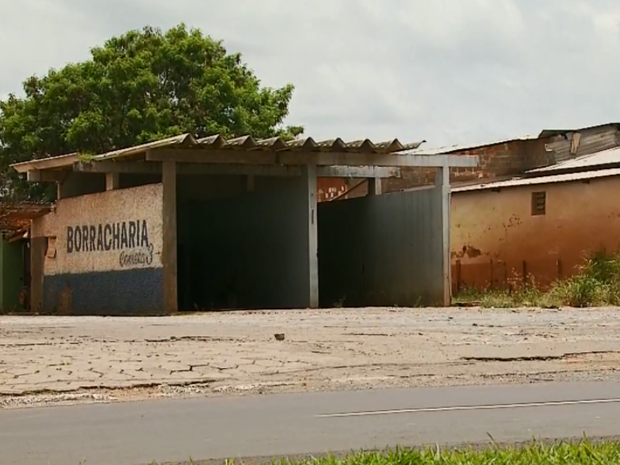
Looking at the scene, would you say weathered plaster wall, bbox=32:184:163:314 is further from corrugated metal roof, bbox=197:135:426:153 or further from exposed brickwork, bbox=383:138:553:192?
exposed brickwork, bbox=383:138:553:192

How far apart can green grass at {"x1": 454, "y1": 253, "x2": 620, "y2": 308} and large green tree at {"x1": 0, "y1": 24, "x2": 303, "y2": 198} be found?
18260mm

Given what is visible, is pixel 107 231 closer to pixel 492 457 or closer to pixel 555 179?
pixel 555 179

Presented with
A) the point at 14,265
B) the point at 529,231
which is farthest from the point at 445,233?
the point at 14,265

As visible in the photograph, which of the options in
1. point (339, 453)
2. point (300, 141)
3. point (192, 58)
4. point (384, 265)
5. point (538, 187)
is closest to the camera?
point (339, 453)

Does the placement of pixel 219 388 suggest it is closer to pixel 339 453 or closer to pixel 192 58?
pixel 339 453

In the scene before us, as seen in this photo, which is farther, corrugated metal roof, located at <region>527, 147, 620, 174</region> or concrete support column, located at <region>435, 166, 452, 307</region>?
corrugated metal roof, located at <region>527, 147, 620, 174</region>

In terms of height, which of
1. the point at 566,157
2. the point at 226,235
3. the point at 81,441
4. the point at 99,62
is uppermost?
the point at 99,62

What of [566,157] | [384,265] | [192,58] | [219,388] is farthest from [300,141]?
[192,58]

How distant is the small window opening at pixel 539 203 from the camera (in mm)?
33625

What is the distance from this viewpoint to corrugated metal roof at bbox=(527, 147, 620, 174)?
3647cm

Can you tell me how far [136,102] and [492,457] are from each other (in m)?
39.9

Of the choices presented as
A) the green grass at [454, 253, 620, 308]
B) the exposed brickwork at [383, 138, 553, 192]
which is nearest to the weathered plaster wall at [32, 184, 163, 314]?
A: the green grass at [454, 253, 620, 308]

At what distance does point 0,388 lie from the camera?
1356 cm

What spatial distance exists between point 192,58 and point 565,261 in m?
20.5
